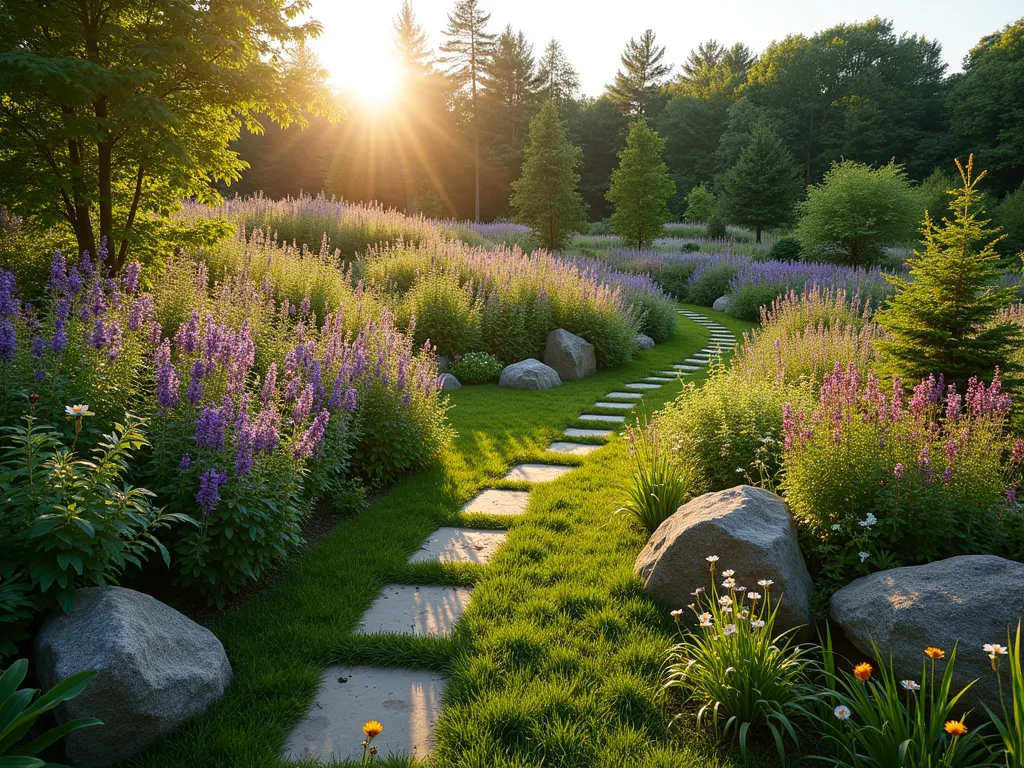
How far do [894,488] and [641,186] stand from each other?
20.9 meters

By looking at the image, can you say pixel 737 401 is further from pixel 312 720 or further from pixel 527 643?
pixel 312 720

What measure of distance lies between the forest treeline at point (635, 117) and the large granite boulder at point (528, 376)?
29.4 m

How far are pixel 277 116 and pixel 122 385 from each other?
4.24m

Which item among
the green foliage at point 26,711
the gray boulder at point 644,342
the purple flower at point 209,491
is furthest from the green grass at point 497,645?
the gray boulder at point 644,342

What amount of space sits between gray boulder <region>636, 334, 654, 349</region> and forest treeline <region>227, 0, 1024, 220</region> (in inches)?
1025

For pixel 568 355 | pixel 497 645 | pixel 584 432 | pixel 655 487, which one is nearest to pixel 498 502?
pixel 655 487

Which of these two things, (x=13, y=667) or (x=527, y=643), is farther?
(x=527, y=643)

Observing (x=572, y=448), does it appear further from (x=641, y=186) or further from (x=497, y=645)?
(x=641, y=186)

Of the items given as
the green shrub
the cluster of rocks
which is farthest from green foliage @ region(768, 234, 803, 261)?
the cluster of rocks

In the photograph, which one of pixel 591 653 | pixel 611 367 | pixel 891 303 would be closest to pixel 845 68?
pixel 611 367

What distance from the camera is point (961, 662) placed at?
2299mm

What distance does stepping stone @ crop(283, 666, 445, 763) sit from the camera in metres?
2.20

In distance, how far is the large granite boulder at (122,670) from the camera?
2064mm

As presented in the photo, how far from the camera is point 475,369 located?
8719 millimetres
